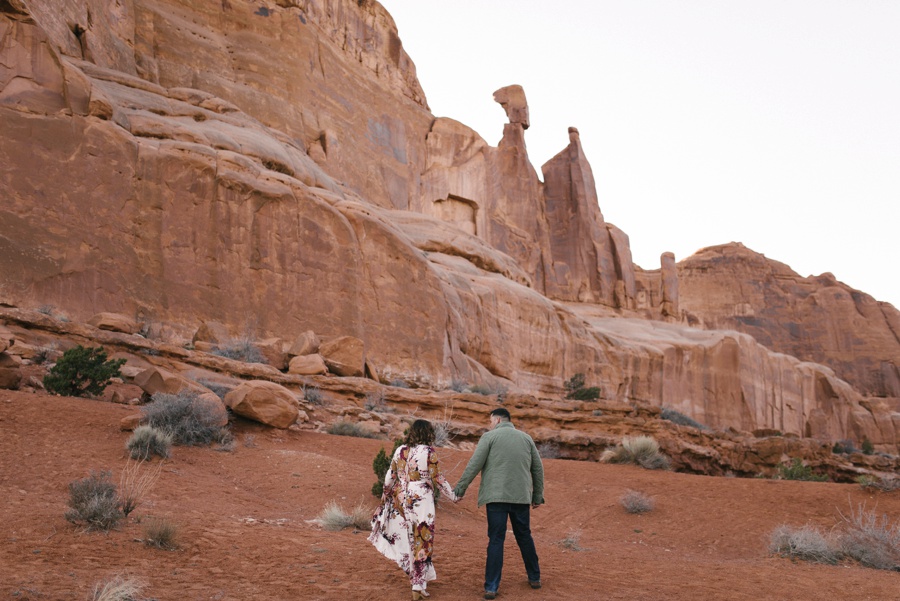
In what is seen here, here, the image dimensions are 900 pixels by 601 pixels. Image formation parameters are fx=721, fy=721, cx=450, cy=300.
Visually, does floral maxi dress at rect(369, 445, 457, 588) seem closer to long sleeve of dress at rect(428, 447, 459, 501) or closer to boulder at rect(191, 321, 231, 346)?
long sleeve of dress at rect(428, 447, 459, 501)

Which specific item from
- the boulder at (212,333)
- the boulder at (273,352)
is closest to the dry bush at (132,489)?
the boulder at (273,352)

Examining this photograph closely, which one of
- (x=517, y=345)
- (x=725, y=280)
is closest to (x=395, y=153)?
(x=517, y=345)

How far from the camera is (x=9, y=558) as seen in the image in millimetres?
6051

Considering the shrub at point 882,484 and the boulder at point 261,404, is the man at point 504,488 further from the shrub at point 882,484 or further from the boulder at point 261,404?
the shrub at point 882,484

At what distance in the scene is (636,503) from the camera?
41.9 ft

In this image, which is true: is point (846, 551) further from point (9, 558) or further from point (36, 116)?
point (36, 116)

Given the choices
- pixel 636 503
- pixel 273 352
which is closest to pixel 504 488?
pixel 636 503

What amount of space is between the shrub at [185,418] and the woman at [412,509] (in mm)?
6155

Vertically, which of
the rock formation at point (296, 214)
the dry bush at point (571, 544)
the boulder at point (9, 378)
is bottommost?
the dry bush at point (571, 544)

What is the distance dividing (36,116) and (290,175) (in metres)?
8.77

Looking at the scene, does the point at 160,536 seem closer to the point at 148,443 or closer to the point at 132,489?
the point at 132,489

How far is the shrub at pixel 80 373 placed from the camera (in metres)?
13.1

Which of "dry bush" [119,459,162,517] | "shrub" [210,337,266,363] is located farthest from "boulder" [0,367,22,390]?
"shrub" [210,337,266,363]

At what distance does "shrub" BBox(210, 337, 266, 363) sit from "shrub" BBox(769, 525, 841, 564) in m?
12.7
